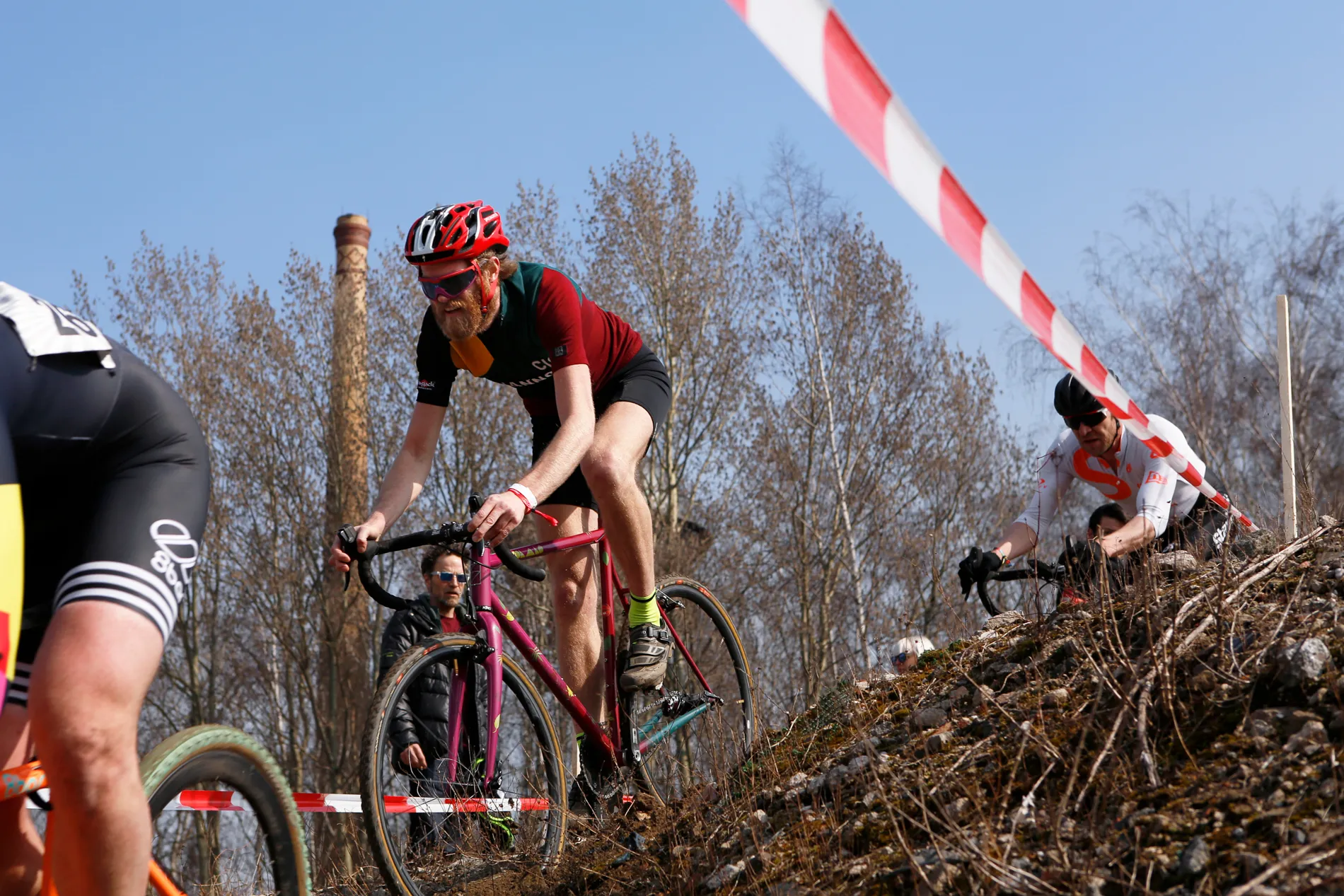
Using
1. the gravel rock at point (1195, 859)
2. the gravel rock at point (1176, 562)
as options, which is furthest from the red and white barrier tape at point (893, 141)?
the gravel rock at point (1195, 859)

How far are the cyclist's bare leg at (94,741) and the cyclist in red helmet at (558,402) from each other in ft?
4.95

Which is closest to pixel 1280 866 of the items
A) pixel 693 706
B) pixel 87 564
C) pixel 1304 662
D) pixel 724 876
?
pixel 1304 662

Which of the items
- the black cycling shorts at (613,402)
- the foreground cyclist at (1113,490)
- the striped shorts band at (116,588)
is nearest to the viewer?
the striped shorts band at (116,588)

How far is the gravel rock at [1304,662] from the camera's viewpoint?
108 inches

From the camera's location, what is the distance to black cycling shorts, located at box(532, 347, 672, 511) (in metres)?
4.56

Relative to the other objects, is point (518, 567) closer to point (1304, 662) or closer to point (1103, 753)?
point (1103, 753)

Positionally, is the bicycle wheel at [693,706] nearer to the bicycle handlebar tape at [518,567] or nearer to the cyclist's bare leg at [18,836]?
the bicycle handlebar tape at [518,567]

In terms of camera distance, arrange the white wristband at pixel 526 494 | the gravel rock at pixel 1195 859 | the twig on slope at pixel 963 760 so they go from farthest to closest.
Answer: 1. the white wristband at pixel 526 494
2. the twig on slope at pixel 963 760
3. the gravel rock at pixel 1195 859

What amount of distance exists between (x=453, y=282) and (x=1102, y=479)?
11.1 ft

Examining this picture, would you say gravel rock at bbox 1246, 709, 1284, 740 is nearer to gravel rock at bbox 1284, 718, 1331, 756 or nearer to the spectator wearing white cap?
gravel rock at bbox 1284, 718, 1331, 756

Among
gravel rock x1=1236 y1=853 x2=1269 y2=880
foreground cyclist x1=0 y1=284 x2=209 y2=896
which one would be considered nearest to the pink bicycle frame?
foreground cyclist x1=0 y1=284 x2=209 y2=896

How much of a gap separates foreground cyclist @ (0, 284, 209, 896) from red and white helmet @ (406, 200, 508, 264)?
163 centimetres

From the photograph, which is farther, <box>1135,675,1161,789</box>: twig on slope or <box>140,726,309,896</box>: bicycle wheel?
<box>1135,675,1161,789</box>: twig on slope

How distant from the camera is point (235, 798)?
8.77 ft
